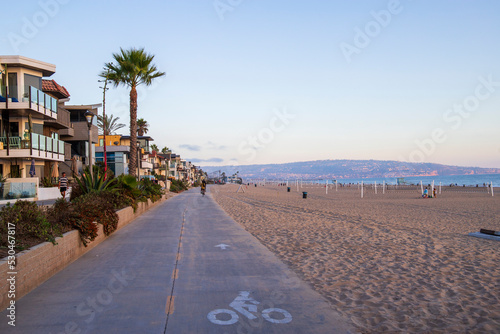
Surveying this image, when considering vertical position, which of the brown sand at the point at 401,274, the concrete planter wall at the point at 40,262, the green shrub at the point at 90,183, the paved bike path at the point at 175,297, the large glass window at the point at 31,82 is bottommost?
the brown sand at the point at 401,274

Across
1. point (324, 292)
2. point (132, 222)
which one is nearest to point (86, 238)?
point (324, 292)

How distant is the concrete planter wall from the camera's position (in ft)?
17.5

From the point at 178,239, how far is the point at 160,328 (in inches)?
282

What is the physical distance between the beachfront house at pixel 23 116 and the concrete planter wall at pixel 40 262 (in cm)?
1958

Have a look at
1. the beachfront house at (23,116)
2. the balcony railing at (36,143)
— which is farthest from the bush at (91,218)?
the balcony railing at (36,143)

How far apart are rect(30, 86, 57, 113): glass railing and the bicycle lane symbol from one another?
27881 mm

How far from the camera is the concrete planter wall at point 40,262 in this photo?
534 centimetres

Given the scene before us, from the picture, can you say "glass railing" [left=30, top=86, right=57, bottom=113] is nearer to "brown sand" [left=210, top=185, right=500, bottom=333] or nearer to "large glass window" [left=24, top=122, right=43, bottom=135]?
"large glass window" [left=24, top=122, right=43, bottom=135]

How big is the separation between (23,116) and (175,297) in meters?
29.1

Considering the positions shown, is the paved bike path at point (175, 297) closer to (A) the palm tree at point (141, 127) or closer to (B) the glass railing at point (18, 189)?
(B) the glass railing at point (18, 189)

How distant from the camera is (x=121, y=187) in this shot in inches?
743

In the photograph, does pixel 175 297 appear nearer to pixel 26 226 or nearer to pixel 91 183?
pixel 26 226

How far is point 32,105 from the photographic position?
2795cm

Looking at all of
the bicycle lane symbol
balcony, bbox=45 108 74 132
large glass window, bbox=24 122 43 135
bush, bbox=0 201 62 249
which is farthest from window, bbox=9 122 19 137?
the bicycle lane symbol
